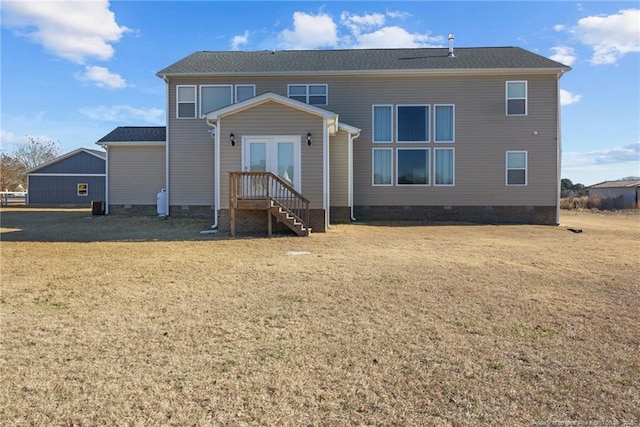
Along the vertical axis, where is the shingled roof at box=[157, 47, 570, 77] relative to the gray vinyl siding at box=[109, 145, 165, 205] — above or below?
above

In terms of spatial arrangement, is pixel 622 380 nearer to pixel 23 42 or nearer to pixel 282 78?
pixel 282 78

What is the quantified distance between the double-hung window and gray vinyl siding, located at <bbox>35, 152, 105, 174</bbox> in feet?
87.8

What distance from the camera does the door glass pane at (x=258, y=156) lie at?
12.3 metres

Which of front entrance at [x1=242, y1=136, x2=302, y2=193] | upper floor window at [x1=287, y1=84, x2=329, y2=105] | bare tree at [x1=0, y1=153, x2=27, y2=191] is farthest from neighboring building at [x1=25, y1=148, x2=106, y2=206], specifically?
front entrance at [x1=242, y1=136, x2=302, y2=193]

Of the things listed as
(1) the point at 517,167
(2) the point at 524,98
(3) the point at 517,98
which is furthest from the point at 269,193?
(2) the point at 524,98

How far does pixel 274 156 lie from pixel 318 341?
9230 millimetres

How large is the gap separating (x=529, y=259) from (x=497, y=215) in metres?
8.99

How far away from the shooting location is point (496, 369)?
10.4ft

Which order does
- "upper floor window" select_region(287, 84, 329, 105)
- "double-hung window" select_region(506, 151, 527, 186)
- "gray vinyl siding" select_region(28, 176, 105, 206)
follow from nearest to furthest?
"double-hung window" select_region(506, 151, 527, 186) → "upper floor window" select_region(287, 84, 329, 105) → "gray vinyl siding" select_region(28, 176, 105, 206)

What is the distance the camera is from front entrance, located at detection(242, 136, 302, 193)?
12227mm

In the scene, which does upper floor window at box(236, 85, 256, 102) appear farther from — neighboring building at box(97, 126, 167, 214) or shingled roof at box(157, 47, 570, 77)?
neighboring building at box(97, 126, 167, 214)

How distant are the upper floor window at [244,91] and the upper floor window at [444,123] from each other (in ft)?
24.9

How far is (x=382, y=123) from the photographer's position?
54.1 feet

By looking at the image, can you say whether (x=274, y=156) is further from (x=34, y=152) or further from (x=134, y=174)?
(x=34, y=152)
